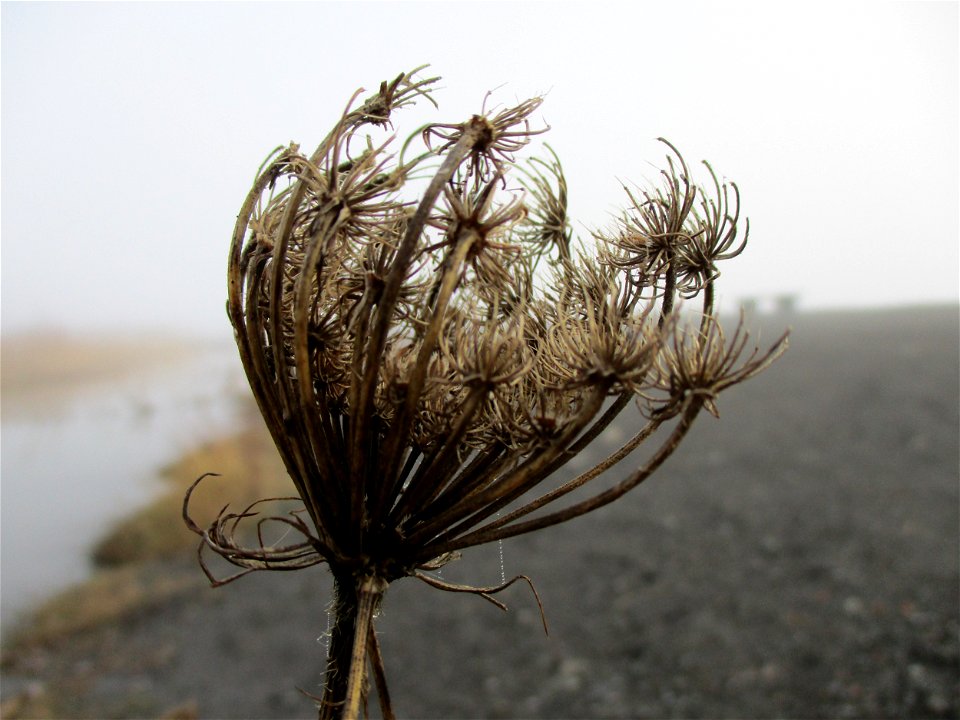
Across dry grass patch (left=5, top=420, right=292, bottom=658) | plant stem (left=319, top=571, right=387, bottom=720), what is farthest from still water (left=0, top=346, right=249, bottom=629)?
plant stem (left=319, top=571, right=387, bottom=720)

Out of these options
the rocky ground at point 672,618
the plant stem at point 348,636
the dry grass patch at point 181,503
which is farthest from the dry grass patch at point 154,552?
the plant stem at point 348,636

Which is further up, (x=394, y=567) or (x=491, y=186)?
(x=491, y=186)

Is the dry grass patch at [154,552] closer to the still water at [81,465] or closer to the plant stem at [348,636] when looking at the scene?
the still water at [81,465]

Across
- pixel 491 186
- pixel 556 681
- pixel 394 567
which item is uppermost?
pixel 491 186

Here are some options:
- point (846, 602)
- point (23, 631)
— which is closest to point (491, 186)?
point (846, 602)

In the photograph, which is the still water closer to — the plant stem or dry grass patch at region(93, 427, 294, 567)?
dry grass patch at region(93, 427, 294, 567)

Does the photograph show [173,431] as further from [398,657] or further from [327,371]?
[327,371]
